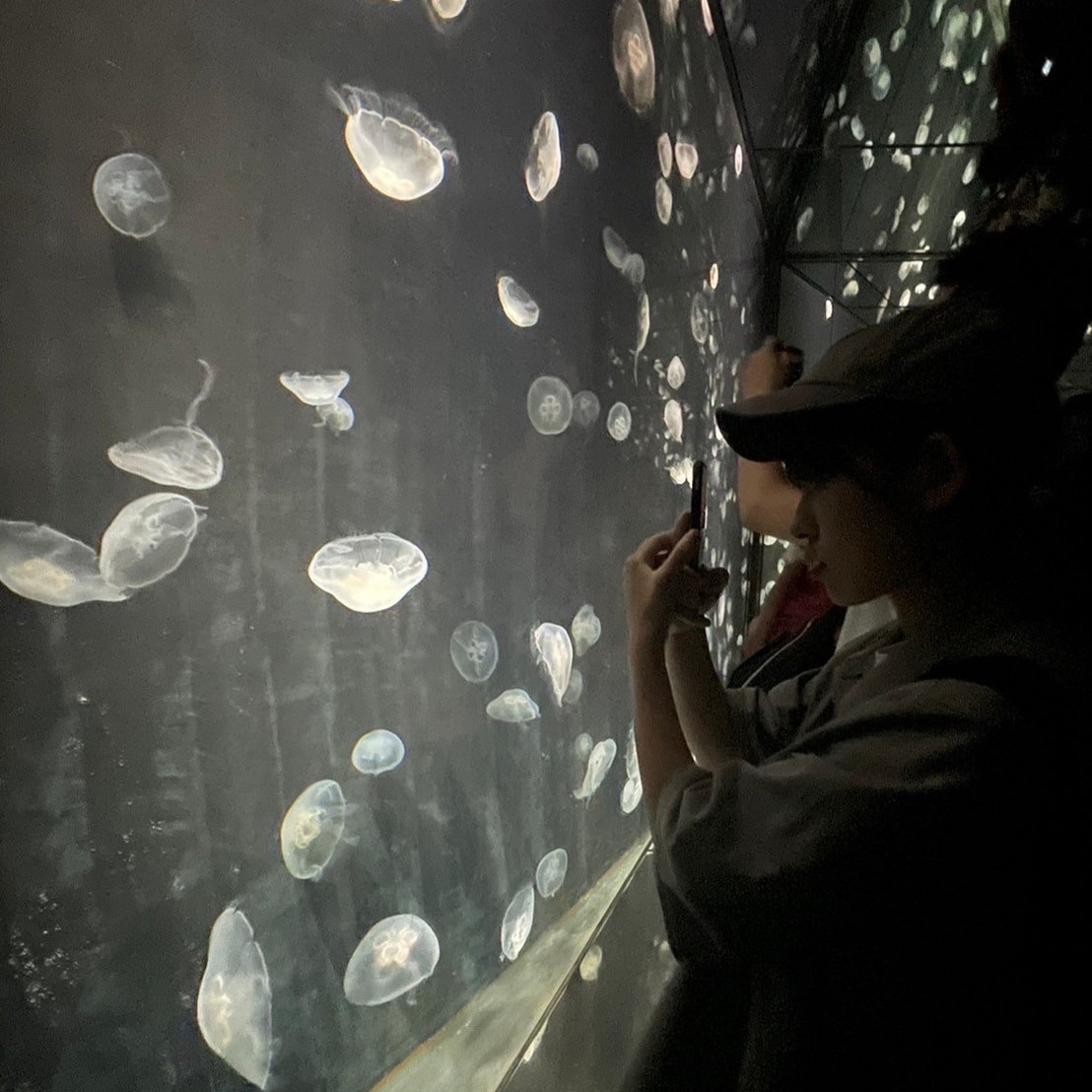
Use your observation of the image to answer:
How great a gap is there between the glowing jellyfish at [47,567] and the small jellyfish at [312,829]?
1.40 ft

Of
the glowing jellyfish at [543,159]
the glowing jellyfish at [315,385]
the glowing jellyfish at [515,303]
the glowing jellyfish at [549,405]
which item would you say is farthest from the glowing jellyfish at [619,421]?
the glowing jellyfish at [315,385]

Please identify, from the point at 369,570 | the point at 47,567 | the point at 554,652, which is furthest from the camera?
the point at 554,652

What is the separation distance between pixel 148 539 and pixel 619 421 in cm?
127

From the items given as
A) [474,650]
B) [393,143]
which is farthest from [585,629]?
[393,143]

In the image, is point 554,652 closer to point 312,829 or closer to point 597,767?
point 597,767

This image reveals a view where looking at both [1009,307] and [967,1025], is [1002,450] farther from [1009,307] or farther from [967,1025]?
[967,1025]

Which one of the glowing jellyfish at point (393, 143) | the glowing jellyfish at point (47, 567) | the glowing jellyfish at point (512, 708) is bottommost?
the glowing jellyfish at point (512, 708)

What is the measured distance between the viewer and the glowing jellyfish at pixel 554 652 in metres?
1.52

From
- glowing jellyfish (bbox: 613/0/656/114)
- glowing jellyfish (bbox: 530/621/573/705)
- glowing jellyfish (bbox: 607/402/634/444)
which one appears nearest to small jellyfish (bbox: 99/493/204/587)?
glowing jellyfish (bbox: 530/621/573/705)

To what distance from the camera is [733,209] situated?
113 inches

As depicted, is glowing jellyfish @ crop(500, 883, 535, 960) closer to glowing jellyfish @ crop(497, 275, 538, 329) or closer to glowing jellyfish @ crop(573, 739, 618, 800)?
glowing jellyfish @ crop(573, 739, 618, 800)

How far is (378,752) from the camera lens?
1.09 metres

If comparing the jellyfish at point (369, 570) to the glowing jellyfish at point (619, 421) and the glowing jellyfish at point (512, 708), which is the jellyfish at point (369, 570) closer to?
the glowing jellyfish at point (512, 708)

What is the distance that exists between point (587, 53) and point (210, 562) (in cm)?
133
